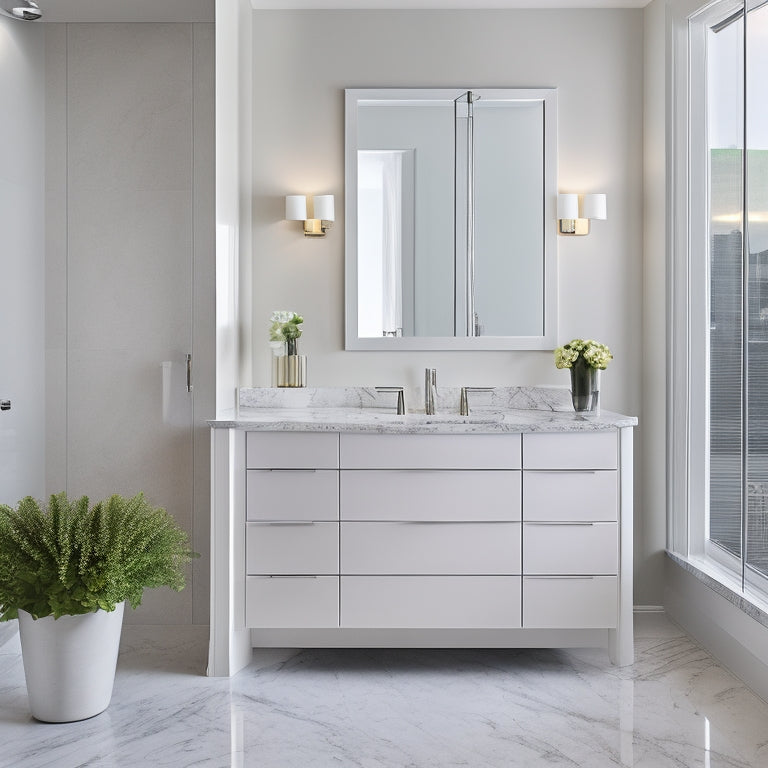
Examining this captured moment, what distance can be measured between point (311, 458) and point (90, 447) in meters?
1.01

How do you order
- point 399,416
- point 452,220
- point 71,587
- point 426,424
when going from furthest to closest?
point 452,220, point 399,416, point 426,424, point 71,587

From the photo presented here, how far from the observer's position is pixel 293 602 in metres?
2.59

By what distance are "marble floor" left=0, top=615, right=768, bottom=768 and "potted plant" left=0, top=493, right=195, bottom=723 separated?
118 millimetres

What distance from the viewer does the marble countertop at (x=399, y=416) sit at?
256 centimetres

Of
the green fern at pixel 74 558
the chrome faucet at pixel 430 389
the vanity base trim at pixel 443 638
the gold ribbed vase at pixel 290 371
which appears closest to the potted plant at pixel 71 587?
the green fern at pixel 74 558

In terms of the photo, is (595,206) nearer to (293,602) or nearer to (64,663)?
(293,602)

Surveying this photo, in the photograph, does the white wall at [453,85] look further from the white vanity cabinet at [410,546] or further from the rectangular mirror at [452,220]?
the white vanity cabinet at [410,546]

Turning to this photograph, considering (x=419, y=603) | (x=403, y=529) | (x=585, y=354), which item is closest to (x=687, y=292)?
(x=585, y=354)

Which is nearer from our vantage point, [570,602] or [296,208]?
[570,602]

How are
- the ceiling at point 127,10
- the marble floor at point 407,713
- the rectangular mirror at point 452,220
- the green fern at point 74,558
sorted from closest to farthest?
1. the marble floor at point 407,713
2. the green fern at point 74,558
3. the ceiling at point 127,10
4. the rectangular mirror at point 452,220

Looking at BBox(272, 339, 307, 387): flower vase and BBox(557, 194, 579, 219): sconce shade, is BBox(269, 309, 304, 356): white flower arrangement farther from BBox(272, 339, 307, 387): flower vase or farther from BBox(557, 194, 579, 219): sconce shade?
BBox(557, 194, 579, 219): sconce shade

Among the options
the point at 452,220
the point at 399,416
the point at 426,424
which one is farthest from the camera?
the point at 452,220

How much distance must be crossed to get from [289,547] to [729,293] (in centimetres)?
174

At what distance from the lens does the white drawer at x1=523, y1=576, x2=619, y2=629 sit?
102 inches
